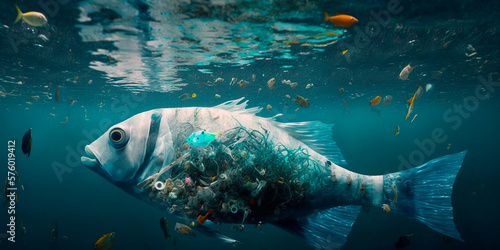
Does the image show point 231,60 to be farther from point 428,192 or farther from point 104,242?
point 428,192

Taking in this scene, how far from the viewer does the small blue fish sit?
2.19 m

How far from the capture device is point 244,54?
11.8 meters

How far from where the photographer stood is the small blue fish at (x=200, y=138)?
86.2 inches

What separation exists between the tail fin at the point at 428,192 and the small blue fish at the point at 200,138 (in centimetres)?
228

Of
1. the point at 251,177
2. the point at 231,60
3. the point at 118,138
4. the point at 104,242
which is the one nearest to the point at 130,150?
the point at 118,138

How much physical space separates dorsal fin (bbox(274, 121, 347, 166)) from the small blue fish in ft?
3.71

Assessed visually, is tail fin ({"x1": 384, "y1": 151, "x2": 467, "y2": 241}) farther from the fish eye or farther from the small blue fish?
the fish eye

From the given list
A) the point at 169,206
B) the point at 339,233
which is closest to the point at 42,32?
the point at 169,206

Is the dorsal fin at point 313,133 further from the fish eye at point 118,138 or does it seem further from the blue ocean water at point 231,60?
the blue ocean water at point 231,60

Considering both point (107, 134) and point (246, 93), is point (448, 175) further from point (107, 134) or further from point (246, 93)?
point (246, 93)

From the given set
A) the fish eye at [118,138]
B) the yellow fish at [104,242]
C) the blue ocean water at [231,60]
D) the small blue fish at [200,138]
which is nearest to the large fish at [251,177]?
the fish eye at [118,138]

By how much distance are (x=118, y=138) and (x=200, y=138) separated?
2.83 feet

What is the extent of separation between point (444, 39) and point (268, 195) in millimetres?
12949

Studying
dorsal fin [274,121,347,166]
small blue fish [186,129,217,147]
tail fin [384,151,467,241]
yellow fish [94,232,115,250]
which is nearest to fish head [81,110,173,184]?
small blue fish [186,129,217,147]
